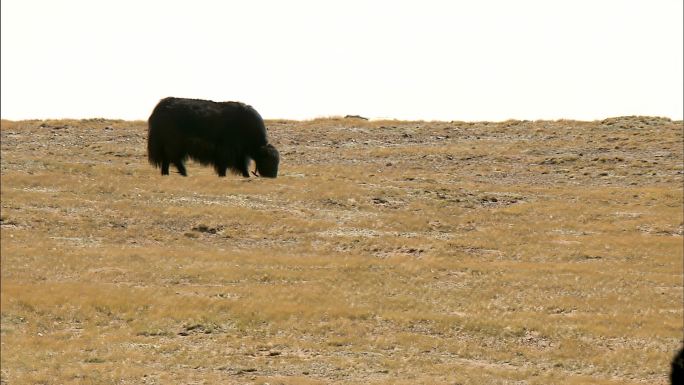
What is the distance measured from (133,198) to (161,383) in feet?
69.7

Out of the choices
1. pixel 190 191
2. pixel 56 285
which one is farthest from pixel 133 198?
pixel 56 285

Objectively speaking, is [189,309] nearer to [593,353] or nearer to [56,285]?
[56,285]

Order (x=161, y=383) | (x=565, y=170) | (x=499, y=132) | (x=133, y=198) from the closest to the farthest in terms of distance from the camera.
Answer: (x=161, y=383) → (x=133, y=198) → (x=565, y=170) → (x=499, y=132)

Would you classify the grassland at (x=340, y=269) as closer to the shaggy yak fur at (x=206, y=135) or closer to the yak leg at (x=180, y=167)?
the yak leg at (x=180, y=167)

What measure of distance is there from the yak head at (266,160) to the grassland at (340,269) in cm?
113

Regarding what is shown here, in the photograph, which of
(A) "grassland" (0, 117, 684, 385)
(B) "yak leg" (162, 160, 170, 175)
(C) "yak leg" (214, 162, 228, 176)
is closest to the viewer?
(A) "grassland" (0, 117, 684, 385)

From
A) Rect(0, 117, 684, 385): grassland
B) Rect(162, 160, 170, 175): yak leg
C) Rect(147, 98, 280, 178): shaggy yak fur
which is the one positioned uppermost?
Rect(147, 98, 280, 178): shaggy yak fur

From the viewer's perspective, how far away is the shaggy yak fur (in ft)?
152

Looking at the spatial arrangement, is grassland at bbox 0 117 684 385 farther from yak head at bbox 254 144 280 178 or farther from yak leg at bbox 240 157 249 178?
yak head at bbox 254 144 280 178

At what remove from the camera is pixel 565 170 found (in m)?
58.9

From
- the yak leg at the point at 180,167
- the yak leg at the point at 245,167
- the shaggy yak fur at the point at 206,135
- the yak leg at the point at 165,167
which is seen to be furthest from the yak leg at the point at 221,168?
the yak leg at the point at 165,167

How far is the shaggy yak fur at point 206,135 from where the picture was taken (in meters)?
46.4

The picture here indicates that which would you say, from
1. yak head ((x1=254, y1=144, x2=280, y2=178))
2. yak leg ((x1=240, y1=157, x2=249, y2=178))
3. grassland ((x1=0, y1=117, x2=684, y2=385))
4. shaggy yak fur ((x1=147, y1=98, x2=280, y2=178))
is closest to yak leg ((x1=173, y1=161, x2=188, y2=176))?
shaggy yak fur ((x1=147, y1=98, x2=280, y2=178))

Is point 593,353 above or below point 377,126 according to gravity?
below
